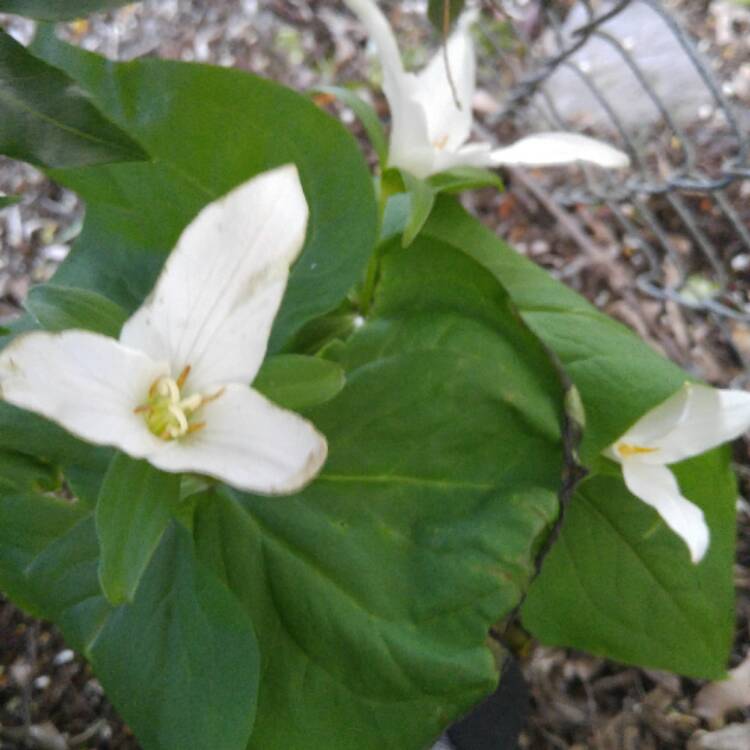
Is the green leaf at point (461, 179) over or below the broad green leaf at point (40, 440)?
over

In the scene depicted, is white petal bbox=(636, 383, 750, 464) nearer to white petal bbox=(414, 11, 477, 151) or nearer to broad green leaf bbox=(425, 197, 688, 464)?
broad green leaf bbox=(425, 197, 688, 464)

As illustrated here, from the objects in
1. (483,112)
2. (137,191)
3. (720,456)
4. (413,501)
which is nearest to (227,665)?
(413,501)

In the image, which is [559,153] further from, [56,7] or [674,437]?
[56,7]

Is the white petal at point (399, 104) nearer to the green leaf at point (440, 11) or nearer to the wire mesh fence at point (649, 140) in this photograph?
the green leaf at point (440, 11)

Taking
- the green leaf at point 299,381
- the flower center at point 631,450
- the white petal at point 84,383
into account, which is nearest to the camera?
the white petal at point 84,383

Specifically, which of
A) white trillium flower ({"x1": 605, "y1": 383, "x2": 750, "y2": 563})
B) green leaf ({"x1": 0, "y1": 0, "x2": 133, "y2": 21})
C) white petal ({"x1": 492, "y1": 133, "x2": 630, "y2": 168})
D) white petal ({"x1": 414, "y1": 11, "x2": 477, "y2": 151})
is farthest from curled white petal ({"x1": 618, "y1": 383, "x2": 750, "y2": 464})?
green leaf ({"x1": 0, "y1": 0, "x2": 133, "y2": 21})

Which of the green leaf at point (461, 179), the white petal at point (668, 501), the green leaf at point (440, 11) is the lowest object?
the white petal at point (668, 501)

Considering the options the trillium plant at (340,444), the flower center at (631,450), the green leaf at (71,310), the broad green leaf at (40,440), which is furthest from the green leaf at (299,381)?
the flower center at (631,450)
